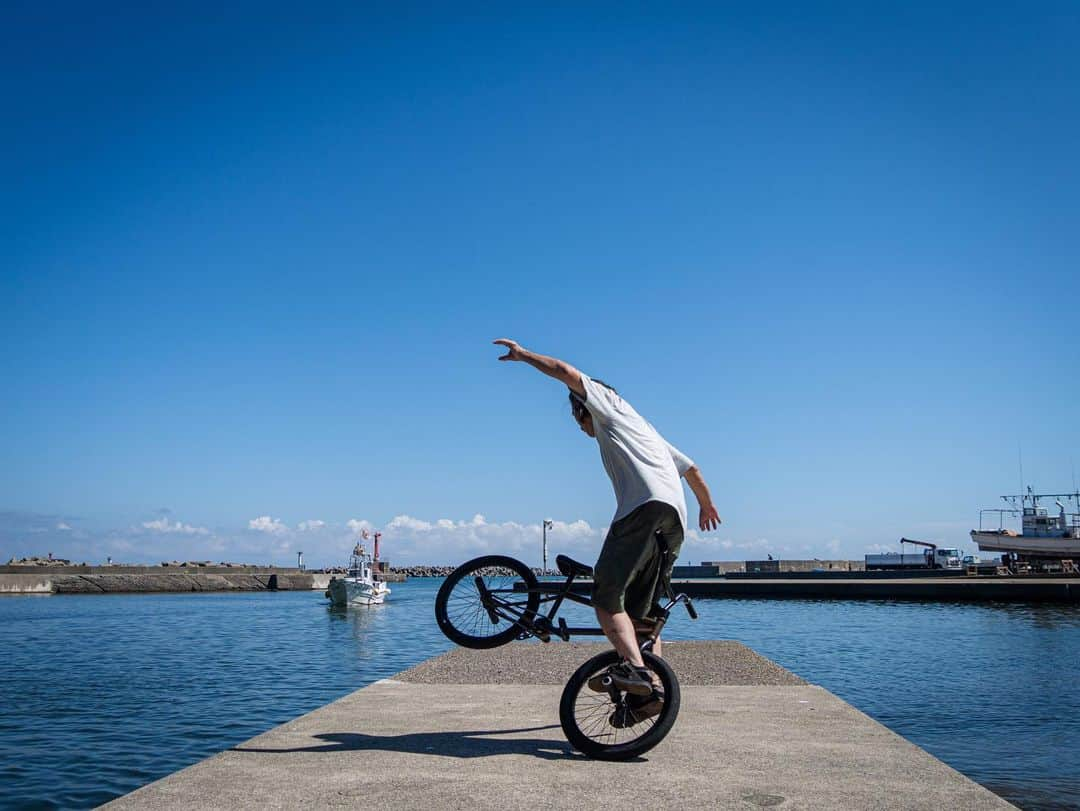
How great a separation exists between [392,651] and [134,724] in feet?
46.2

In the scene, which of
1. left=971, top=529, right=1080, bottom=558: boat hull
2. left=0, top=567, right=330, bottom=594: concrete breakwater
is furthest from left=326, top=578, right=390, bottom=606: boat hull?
left=971, top=529, right=1080, bottom=558: boat hull

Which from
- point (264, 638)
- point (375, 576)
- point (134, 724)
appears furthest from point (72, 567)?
point (134, 724)

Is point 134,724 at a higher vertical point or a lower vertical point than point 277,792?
lower

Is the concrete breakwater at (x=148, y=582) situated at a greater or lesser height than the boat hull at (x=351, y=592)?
lesser

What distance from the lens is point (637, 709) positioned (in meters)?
5.41

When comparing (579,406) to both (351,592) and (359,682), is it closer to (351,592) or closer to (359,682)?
(359,682)

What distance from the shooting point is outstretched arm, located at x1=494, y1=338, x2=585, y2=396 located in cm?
536

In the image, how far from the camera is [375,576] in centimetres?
7119

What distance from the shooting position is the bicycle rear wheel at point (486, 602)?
6.31 meters

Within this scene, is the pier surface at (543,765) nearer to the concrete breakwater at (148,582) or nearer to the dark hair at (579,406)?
the dark hair at (579,406)

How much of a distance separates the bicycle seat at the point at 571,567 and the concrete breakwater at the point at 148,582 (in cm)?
9863

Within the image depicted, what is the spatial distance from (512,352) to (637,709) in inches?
96.6

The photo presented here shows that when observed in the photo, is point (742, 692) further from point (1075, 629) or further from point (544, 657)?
point (1075, 629)

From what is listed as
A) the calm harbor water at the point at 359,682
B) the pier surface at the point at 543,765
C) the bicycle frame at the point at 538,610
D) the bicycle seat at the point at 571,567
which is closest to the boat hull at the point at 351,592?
the calm harbor water at the point at 359,682
